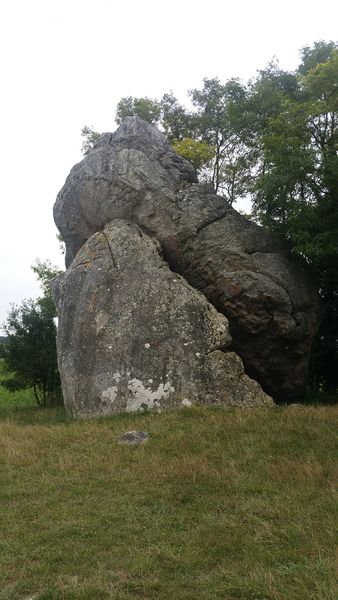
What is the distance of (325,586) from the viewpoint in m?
4.82

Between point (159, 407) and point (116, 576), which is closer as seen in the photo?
point (116, 576)

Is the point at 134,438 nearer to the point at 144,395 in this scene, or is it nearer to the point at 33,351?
the point at 144,395

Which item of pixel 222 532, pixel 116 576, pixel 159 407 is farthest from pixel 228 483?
pixel 159 407

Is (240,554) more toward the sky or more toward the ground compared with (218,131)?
more toward the ground

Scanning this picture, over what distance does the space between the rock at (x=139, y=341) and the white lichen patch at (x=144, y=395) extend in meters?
0.03

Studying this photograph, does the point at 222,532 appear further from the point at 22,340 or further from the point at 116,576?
the point at 22,340

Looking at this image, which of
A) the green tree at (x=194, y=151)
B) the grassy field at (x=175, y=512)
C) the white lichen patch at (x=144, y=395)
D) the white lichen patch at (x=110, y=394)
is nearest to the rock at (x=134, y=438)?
the grassy field at (x=175, y=512)

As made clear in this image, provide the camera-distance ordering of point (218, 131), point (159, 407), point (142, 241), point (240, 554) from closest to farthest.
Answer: point (240, 554), point (159, 407), point (142, 241), point (218, 131)

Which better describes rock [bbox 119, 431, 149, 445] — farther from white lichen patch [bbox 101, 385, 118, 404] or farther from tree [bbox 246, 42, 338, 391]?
tree [bbox 246, 42, 338, 391]

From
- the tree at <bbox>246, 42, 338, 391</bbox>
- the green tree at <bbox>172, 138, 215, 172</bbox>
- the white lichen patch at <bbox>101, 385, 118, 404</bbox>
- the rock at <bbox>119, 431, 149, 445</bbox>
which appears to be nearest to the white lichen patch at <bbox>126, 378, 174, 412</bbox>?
the white lichen patch at <bbox>101, 385, 118, 404</bbox>

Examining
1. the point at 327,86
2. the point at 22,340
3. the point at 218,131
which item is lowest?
the point at 22,340

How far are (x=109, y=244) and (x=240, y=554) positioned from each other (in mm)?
12153

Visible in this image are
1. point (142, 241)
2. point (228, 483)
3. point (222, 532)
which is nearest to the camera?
point (222, 532)

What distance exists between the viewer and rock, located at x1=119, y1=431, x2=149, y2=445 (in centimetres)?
1076
